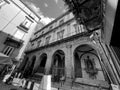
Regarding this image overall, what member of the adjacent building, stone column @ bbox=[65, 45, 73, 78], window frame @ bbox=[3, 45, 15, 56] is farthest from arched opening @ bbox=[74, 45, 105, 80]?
window frame @ bbox=[3, 45, 15, 56]

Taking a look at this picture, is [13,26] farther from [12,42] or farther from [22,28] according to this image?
[12,42]

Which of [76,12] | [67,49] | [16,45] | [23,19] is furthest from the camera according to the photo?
[23,19]

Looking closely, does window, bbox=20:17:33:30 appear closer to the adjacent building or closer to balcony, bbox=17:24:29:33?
the adjacent building

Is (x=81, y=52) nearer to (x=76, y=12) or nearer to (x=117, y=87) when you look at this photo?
(x=117, y=87)

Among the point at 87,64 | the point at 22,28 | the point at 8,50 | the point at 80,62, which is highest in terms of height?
the point at 22,28

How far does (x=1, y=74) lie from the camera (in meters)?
8.83

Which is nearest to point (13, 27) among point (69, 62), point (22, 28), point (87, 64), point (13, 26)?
point (13, 26)

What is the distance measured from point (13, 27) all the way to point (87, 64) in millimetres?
15118

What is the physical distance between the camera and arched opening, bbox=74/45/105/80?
8627mm

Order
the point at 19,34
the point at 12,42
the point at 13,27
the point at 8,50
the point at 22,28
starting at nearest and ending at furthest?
the point at 8,50 < the point at 12,42 < the point at 13,27 < the point at 19,34 < the point at 22,28

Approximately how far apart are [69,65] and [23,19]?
13.3m

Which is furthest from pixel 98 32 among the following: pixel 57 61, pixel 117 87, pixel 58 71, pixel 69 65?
pixel 57 61

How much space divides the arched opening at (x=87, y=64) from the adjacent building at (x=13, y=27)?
1056cm

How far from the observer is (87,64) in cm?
984
